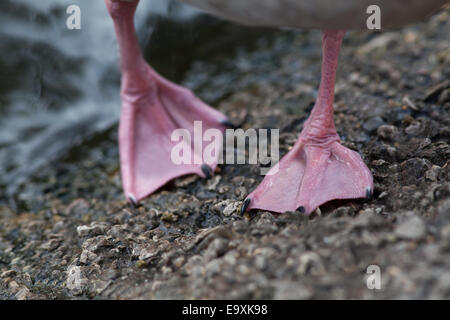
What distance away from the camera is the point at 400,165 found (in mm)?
2037

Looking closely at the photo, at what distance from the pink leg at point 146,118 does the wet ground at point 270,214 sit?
0.11 meters

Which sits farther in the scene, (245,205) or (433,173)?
(245,205)

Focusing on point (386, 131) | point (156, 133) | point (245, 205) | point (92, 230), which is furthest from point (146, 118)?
point (386, 131)

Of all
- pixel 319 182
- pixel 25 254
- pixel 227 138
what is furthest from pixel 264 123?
pixel 25 254

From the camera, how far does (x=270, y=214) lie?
1978 mm

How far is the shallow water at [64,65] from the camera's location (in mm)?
3477

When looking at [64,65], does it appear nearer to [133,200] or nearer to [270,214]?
[133,200]

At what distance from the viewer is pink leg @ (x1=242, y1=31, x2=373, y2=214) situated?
1936 millimetres

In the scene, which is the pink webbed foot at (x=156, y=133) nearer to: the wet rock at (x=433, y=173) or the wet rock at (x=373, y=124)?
the wet rock at (x=373, y=124)

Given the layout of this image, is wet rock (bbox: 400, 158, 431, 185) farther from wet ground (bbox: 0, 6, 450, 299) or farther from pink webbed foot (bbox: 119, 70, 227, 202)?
pink webbed foot (bbox: 119, 70, 227, 202)

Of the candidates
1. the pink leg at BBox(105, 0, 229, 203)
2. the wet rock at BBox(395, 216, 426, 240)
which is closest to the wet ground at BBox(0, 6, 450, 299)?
the wet rock at BBox(395, 216, 426, 240)

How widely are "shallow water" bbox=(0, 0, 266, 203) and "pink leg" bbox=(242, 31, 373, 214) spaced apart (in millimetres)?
1664

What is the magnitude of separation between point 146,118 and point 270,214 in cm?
102
